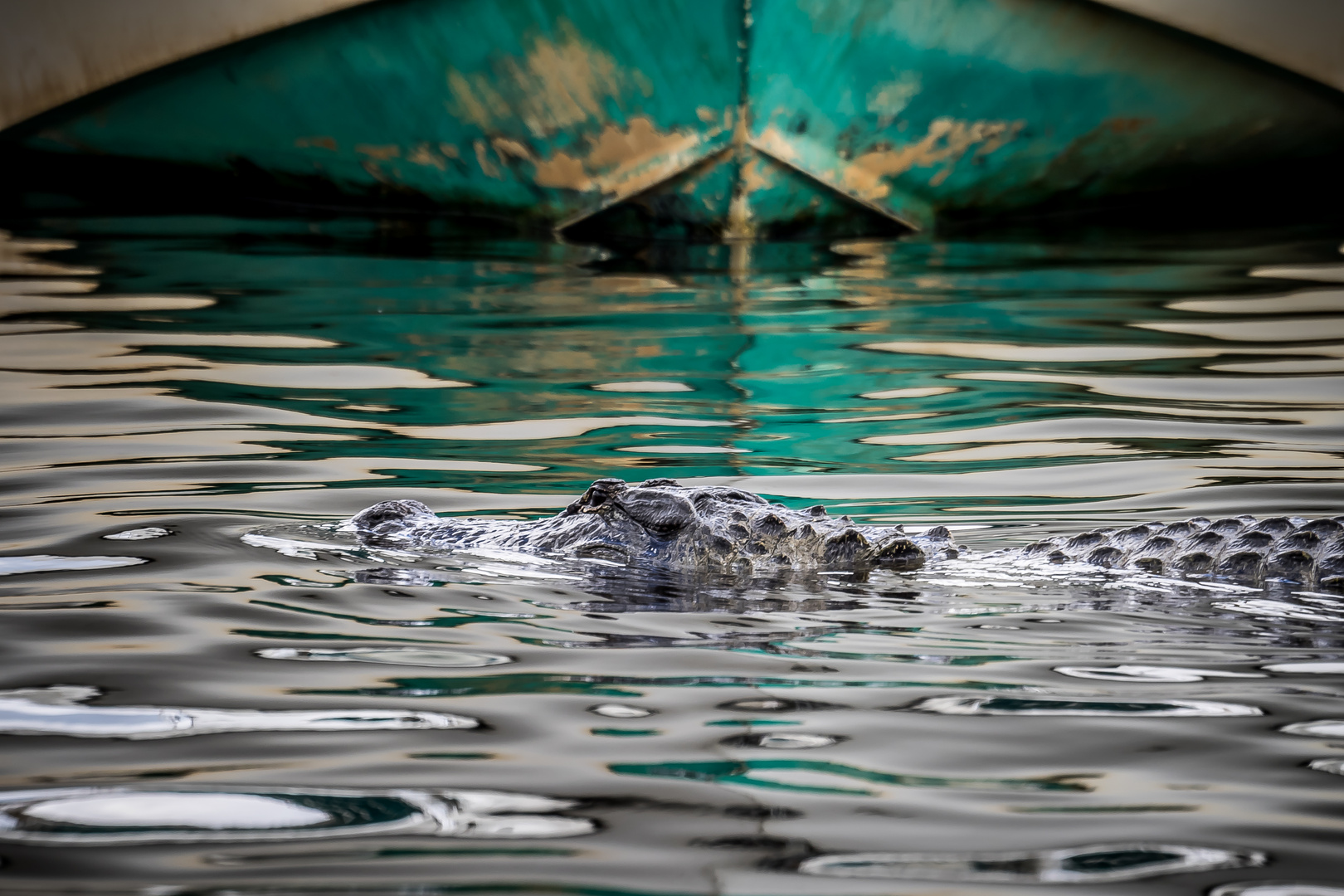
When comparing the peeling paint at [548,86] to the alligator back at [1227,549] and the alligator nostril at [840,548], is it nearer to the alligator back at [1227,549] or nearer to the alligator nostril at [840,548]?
the alligator nostril at [840,548]

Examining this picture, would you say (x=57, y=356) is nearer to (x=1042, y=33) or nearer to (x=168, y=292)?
(x=168, y=292)

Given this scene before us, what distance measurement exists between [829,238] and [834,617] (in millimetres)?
8763

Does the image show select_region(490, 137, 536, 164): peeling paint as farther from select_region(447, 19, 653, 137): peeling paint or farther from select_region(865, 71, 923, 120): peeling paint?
select_region(865, 71, 923, 120): peeling paint

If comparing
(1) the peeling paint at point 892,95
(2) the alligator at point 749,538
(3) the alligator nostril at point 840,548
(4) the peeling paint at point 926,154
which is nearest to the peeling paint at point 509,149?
(4) the peeling paint at point 926,154

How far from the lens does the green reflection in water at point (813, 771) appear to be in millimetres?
2369

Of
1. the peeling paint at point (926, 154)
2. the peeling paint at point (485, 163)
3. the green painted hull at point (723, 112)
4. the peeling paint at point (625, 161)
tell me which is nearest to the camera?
the green painted hull at point (723, 112)

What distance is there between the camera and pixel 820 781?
2.39 meters

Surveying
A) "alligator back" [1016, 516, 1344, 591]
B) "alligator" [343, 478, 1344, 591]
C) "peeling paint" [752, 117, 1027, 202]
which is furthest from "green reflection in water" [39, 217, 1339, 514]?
"alligator back" [1016, 516, 1344, 591]

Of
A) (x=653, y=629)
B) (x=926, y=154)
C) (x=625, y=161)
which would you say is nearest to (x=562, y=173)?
(x=625, y=161)

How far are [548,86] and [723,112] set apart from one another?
1.40 m

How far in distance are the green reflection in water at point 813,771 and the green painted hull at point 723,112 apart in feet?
28.1

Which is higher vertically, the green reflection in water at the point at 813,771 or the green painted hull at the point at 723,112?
the green painted hull at the point at 723,112

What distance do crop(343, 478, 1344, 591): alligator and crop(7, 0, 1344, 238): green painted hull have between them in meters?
6.82

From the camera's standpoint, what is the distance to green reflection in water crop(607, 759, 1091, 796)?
7.77 ft
